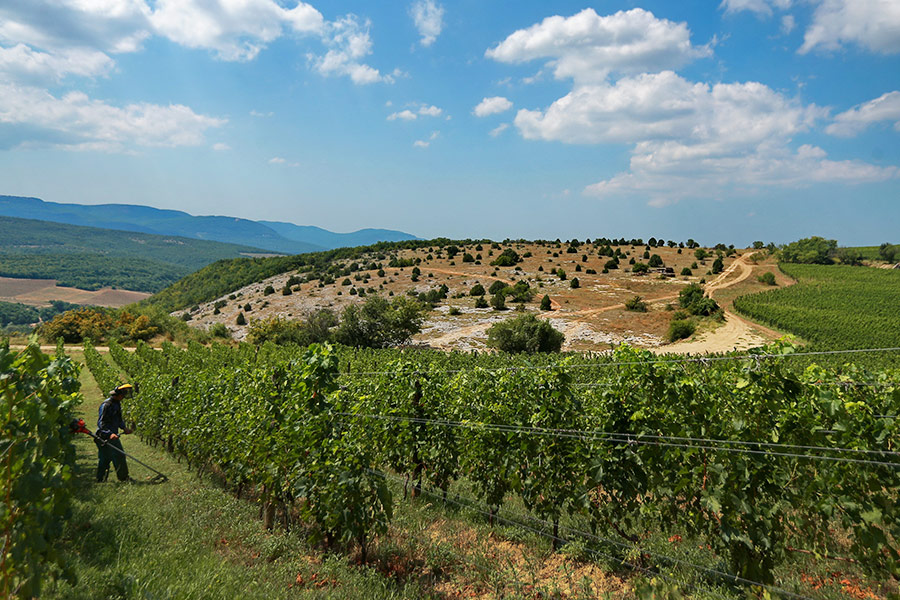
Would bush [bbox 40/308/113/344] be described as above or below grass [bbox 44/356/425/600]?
below

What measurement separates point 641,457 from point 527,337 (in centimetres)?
2883

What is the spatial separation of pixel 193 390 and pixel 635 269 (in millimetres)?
57265

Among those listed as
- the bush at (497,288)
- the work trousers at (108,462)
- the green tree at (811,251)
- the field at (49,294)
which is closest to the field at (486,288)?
the bush at (497,288)

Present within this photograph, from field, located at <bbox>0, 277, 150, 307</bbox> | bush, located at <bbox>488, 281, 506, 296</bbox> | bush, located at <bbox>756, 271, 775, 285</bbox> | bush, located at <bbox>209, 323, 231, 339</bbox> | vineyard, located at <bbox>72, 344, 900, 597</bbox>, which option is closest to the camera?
vineyard, located at <bbox>72, 344, 900, 597</bbox>

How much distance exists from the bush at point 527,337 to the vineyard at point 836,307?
1709 centimetres

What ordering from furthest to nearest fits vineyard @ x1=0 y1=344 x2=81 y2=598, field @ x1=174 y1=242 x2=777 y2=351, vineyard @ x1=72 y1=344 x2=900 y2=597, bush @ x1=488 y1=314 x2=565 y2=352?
field @ x1=174 y1=242 x2=777 y2=351 → bush @ x1=488 y1=314 x2=565 y2=352 → vineyard @ x1=72 y1=344 x2=900 y2=597 → vineyard @ x1=0 y1=344 x2=81 y2=598

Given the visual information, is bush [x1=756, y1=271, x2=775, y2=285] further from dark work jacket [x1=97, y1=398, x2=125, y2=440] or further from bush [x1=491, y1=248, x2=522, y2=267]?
dark work jacket [x1=97, y1=398, x2=125, y2=440]

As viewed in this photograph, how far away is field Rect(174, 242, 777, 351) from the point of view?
1515 inches

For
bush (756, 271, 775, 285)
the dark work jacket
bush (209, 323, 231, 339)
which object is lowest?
bush (209, 323, 231, 339)

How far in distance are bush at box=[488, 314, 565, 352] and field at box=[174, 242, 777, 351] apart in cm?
177

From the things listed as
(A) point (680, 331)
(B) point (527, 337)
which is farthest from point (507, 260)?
(B) point (527, 337)

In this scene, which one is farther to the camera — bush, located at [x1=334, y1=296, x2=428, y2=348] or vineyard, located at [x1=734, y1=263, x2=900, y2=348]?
bush, located at [x1=334, y1=296, x2=428, y2=348]

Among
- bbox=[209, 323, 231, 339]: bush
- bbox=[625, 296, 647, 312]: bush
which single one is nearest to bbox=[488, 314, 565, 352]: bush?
bbox=[625, 296, 647, 312]: bush

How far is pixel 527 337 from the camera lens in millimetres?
33812
